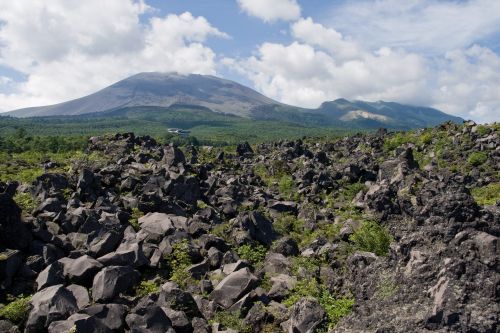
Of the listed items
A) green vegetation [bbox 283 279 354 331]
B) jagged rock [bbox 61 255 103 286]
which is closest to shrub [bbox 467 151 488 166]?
green vegetation [bbox 283 279 354 331]

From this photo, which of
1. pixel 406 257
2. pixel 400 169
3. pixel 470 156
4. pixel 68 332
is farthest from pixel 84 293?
pixel 470 156

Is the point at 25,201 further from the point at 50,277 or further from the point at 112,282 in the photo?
the point at 112,282

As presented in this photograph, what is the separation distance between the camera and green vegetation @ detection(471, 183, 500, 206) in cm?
3225

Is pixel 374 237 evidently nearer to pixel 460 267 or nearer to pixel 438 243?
pixel 438 243

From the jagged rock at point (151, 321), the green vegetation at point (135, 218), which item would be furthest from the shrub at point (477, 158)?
the jagged rock at point (151, 321)

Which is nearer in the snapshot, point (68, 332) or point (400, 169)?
point (68, 332)

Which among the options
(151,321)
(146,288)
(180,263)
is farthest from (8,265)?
(151,321)

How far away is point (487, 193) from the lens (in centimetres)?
3450

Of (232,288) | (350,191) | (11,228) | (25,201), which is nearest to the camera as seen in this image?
(232,288)

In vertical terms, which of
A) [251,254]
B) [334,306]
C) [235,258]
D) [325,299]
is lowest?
[251,254]

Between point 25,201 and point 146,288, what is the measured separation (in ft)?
44.8

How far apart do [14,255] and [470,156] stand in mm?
45968

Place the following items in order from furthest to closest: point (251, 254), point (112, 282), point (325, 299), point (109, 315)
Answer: point (251, 254)
point (112, 282)
point (325, 299)
point (109, 315)

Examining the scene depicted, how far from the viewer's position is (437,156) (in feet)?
172
